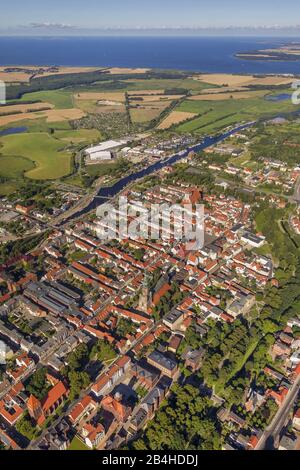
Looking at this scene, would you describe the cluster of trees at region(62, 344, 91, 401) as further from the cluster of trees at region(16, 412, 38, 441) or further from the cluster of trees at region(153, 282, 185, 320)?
the cluster of trees at region(153, 282, 185, 320)

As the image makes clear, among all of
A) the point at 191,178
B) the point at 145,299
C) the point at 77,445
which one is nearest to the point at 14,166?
the point at 191,178

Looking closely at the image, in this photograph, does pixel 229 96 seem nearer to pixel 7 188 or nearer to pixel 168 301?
pixel 7 188

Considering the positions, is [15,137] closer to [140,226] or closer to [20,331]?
[140,226]

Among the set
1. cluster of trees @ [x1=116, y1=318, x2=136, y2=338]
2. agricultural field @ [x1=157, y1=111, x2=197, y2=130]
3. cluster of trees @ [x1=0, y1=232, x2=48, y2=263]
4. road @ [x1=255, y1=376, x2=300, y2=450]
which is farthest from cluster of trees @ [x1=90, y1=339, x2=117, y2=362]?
agricultural field @ [x1=157, y1=111, x2=197, y2=130]

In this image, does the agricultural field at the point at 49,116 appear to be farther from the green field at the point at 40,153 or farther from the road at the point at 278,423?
the road at the point at 278,423

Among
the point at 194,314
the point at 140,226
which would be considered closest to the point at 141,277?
the point at 194,314
